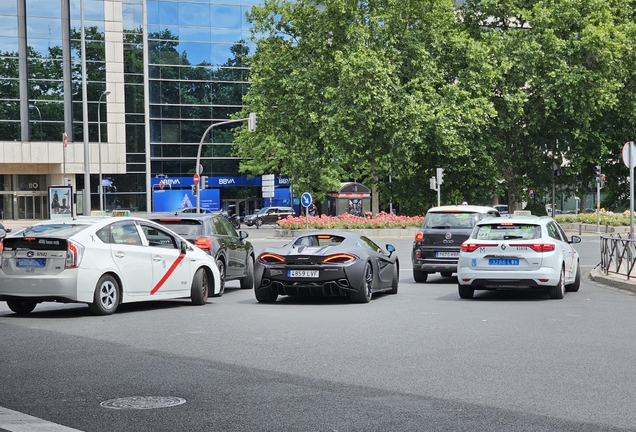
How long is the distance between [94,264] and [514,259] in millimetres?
7218

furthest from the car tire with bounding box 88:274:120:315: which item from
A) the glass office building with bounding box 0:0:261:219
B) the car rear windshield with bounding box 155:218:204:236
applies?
the glass office building with bounding box 0:0:261:219

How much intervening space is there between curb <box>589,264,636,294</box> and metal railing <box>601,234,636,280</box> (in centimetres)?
17

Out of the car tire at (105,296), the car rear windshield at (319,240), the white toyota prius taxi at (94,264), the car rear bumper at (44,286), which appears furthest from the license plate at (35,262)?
the car rear windshield at (319,240)

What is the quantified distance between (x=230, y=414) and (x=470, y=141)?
48308 millimetres

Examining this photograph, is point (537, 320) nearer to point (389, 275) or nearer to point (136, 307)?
point (389, 275)

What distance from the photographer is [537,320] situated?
13.9m

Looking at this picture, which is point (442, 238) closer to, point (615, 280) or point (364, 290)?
point (615, 280)

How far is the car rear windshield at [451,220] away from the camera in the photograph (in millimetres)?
22609

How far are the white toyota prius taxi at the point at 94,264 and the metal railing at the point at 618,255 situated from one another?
945 cm

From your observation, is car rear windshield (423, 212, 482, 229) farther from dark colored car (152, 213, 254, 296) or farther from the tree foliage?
the tree foliage

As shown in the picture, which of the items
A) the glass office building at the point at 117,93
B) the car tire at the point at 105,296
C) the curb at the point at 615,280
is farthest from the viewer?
the glass office building at the point at 117,93

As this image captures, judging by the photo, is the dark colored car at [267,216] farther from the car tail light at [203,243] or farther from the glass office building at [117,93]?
the car tail light at [203,243]

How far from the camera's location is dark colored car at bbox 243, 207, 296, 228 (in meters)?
71.9

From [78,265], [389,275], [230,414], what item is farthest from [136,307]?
[230,414]
